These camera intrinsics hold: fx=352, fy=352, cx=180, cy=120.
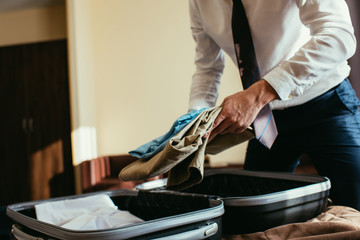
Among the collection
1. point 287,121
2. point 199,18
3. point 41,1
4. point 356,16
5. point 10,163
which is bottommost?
point 10,163

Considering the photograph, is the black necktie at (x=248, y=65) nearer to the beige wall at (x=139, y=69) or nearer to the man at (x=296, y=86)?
the man at (x=296, y=86)

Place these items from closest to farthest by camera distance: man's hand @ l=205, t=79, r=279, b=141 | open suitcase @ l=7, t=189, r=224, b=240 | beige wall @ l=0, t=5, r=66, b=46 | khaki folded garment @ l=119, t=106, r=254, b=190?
open suitcase @ l=7, t=189, r=224, b=240 → khaki folded garment @ l=119, t=106, r=254, b=190 → man's hand @ l=205, t=79, r=279, b=141 → beige wall @ l=0, t=5, r=66, b=46

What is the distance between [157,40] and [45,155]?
1952 mm

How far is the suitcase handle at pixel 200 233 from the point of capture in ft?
1.90

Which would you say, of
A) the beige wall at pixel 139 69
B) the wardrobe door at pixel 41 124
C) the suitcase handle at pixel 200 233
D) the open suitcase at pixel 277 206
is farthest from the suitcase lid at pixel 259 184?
the wardrobe door at pixel 41 124

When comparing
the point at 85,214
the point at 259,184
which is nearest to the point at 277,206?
the point at 259,184

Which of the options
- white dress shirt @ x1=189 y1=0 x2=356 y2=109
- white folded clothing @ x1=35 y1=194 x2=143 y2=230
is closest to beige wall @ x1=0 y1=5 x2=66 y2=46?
white dress shirt @ x1=189 y1=0 x2=356 y2=109

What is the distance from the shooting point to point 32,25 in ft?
15.2

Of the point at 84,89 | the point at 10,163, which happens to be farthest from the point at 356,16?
the point at 10,163

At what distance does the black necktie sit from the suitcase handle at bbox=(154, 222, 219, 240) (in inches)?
10.7

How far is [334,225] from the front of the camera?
64 cm

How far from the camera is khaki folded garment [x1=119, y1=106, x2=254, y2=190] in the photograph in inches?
25.4

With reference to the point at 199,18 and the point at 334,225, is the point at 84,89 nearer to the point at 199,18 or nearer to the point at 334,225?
the point at 199,18

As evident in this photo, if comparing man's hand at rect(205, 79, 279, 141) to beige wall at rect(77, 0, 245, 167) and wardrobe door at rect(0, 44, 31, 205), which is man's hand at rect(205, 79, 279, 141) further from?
wardrobe door at rect(0, 44, 31, 205)
